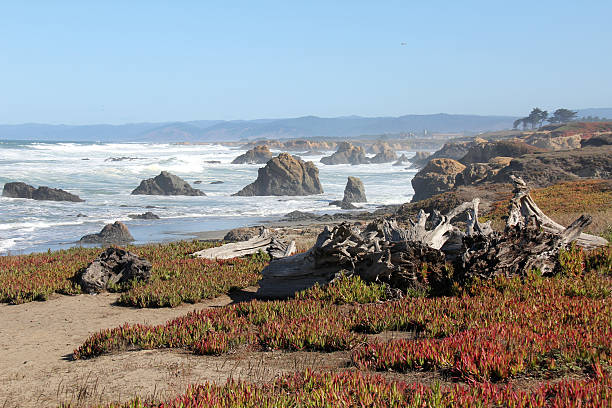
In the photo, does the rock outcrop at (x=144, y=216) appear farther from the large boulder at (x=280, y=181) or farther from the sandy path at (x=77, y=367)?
the sandy path at (x=77, y=367)

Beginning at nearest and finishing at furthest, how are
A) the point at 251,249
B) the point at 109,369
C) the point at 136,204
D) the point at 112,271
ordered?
1. the point at 109,369
2. the point at 112,271
3. the point at 251,249
4. the point at 136,204

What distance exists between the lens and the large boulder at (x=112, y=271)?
11773mm

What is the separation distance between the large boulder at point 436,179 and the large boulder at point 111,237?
1039 inches

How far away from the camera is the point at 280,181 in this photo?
188 feet

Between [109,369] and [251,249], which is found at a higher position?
[109,369]

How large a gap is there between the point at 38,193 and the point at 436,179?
34159mm

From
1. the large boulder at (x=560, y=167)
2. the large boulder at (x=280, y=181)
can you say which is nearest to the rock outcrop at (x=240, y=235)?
the large boulder at (x=560, y=167)

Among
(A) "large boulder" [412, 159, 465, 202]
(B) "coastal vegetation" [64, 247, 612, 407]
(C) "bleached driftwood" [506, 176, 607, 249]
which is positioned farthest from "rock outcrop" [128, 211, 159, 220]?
(B) "coastal vegetation" [64, 247, 612, 407]

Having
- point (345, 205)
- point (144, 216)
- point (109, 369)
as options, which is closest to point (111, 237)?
point (144, 216)

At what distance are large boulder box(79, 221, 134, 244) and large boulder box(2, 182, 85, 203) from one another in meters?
19.4

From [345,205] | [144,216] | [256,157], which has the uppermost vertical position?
[256,157]

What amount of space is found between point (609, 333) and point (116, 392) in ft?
16.9

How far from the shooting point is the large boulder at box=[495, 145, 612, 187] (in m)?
34.9

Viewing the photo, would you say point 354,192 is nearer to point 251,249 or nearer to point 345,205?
point 345,205
